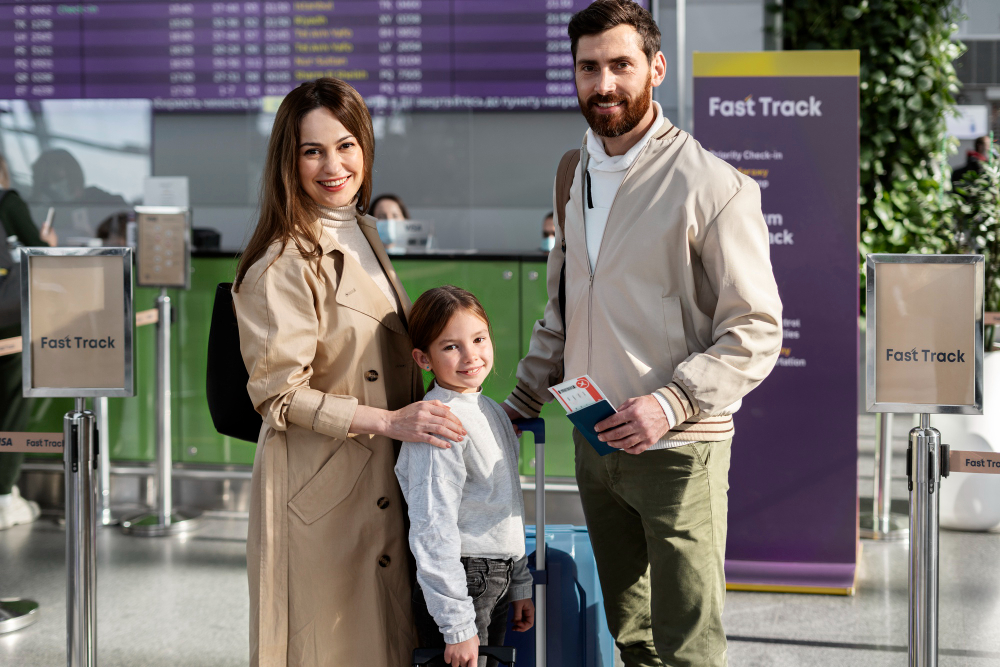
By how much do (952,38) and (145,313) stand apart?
418cm

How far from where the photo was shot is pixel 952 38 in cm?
462

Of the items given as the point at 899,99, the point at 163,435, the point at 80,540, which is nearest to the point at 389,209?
the point at 163,435

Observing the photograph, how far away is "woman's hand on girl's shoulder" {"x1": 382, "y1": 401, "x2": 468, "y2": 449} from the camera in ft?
5.40

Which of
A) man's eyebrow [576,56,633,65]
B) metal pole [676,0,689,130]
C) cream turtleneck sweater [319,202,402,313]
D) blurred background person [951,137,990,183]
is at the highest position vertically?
metal pole [676,0,689,130]

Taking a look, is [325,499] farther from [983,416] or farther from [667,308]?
[983,416]

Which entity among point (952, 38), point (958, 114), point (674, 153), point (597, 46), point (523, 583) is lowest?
point (523, 583)

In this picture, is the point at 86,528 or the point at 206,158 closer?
the point at 86,528

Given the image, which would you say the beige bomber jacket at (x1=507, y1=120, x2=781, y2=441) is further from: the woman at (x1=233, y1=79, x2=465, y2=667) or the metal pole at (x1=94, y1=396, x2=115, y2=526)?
the metal pole at (x1=94, y1=396, x2=115, y2=526)

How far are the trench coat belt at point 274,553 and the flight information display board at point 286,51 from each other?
156 inches

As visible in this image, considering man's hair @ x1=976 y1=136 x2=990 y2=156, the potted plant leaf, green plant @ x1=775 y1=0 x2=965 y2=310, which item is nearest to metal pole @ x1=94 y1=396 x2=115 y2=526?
green plant @ x1=775 y1=0 x2=965 y2=310

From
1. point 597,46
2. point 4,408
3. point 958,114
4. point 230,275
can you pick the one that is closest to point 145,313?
point 230,275

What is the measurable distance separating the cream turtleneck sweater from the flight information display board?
12.0 ft

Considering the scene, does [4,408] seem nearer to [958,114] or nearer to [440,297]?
[440,297]

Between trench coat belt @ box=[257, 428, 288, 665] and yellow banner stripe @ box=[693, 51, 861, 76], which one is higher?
yellow banner stripe @ box=[693, 51, 861, 76]
